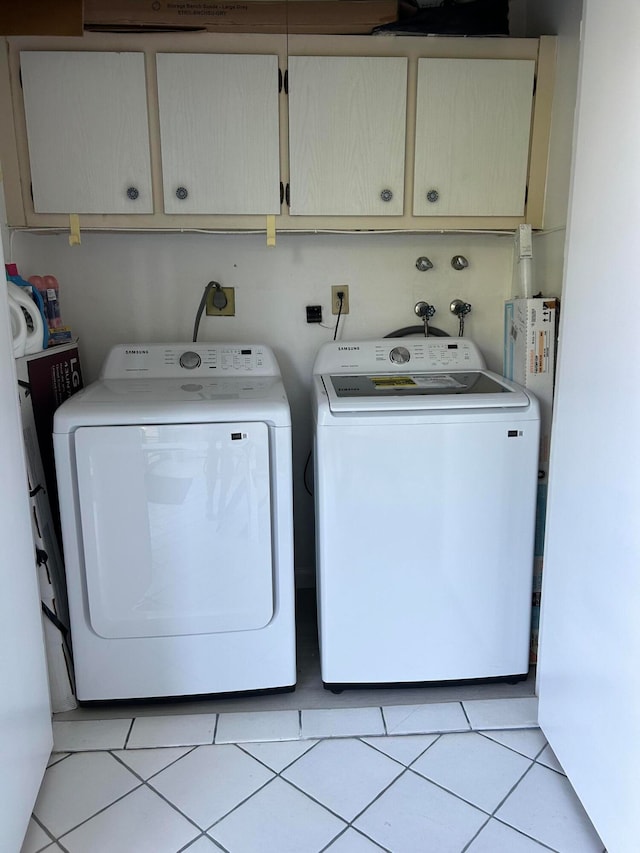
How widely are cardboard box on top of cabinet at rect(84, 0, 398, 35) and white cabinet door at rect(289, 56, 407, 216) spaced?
122 millimetres

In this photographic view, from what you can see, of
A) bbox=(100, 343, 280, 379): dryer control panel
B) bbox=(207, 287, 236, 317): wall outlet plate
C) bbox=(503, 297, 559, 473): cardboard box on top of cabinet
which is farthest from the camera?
bbox=(207, 287, 236, 317): wall outlet plate

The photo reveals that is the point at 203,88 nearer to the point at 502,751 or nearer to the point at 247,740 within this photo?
the point at 247,740

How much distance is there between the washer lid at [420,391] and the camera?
177 centimetres

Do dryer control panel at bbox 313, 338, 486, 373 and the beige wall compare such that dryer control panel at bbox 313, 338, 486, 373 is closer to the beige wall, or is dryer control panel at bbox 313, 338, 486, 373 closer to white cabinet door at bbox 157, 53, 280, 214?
the beige wall

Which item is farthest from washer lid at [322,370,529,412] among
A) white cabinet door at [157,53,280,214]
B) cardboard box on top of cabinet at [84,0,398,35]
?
cardboard box on top of cabinet at [84,0,398,35]

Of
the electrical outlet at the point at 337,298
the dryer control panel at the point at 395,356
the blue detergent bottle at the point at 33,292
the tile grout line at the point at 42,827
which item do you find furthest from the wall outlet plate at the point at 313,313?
the tile grout line at the point at 42,827

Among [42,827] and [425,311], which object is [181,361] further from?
[42,827]

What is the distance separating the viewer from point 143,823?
150 centimetres

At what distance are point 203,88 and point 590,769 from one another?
2.11m

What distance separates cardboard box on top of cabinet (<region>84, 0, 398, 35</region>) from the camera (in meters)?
1.85

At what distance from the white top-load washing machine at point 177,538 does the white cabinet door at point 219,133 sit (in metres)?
0.62

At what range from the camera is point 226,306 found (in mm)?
2340

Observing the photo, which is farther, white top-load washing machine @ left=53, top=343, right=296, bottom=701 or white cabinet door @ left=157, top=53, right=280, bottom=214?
white cabinet door @ left=157, top=53, right=280, bottom=214

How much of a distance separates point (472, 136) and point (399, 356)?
0.75m
